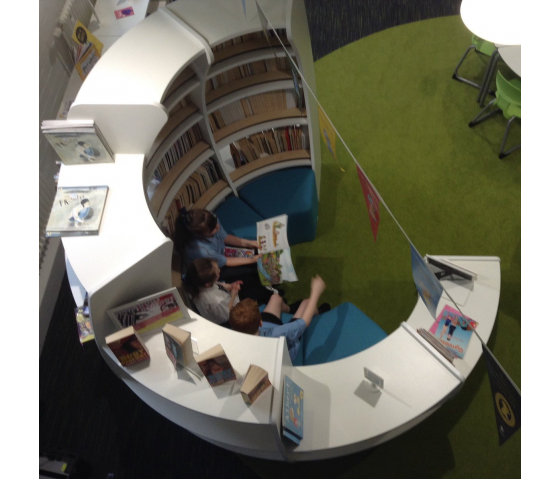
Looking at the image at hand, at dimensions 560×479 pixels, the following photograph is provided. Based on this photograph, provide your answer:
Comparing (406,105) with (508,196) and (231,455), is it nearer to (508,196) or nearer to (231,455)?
(508,196)

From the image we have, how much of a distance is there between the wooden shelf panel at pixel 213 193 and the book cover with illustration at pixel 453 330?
227 centimetres

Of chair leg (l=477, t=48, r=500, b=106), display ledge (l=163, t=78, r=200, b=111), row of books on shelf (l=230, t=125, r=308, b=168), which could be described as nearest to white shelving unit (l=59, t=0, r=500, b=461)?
display ledge (l=163, t=78, r=200, b=111)

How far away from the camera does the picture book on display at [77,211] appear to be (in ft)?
8.02

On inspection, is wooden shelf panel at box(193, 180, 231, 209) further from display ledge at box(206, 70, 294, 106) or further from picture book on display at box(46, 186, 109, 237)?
picture book on display at box(46, 186, 109, 237)

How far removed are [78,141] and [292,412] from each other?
2.00 meters

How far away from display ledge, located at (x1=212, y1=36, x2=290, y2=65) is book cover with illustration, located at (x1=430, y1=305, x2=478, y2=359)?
236 cm

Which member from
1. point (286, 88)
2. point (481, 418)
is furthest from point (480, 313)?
point (286, 88)

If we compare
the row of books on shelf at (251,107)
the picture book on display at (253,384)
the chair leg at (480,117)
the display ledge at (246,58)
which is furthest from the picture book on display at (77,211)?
the chair leg at (480,117)

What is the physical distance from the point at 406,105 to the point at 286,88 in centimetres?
169

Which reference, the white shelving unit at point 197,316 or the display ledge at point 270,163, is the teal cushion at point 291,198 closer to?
the display ledge at point 270,163

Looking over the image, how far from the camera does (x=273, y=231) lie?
3.40m

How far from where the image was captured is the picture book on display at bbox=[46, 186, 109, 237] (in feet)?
8.02

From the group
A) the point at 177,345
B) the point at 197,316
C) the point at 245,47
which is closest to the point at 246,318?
the point at 197,316

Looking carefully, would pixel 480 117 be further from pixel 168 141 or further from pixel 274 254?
pixel 168 141
